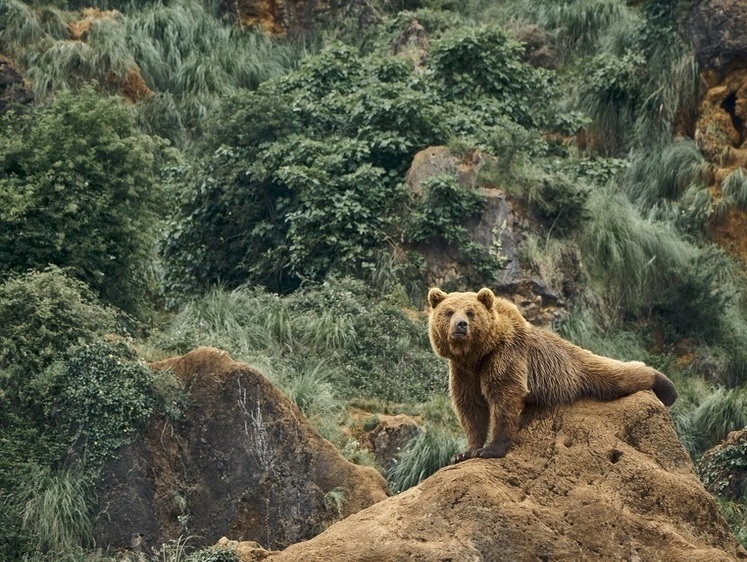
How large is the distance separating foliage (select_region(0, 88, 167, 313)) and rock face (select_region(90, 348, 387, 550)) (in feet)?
11.6

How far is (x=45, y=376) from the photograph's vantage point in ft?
53.7

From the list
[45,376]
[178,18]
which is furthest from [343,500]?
[178,18]

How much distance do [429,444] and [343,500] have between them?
1.86m

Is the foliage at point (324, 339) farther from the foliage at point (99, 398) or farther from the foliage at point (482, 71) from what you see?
Answer: the foliage at point (482, 71)

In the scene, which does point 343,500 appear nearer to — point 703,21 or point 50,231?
point 50,231

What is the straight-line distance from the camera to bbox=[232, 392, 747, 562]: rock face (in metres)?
11.5

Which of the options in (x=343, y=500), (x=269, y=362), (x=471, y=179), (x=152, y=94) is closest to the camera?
(x=343, y=500)

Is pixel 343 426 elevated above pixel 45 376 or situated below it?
below

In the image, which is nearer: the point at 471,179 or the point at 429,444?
the point at 429,444

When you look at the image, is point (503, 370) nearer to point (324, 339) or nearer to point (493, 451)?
point (493, 451)

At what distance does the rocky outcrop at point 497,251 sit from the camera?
21.5 metres

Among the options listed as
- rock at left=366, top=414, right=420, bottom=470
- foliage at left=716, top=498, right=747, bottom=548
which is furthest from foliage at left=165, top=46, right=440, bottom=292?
foliage at left=716, top=498, right=747, bottom=548

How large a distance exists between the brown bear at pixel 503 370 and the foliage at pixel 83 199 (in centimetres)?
742

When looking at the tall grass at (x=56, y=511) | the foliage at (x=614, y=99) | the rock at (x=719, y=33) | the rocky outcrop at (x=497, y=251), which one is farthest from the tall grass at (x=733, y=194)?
the tall grass at (x=56, y=511)
